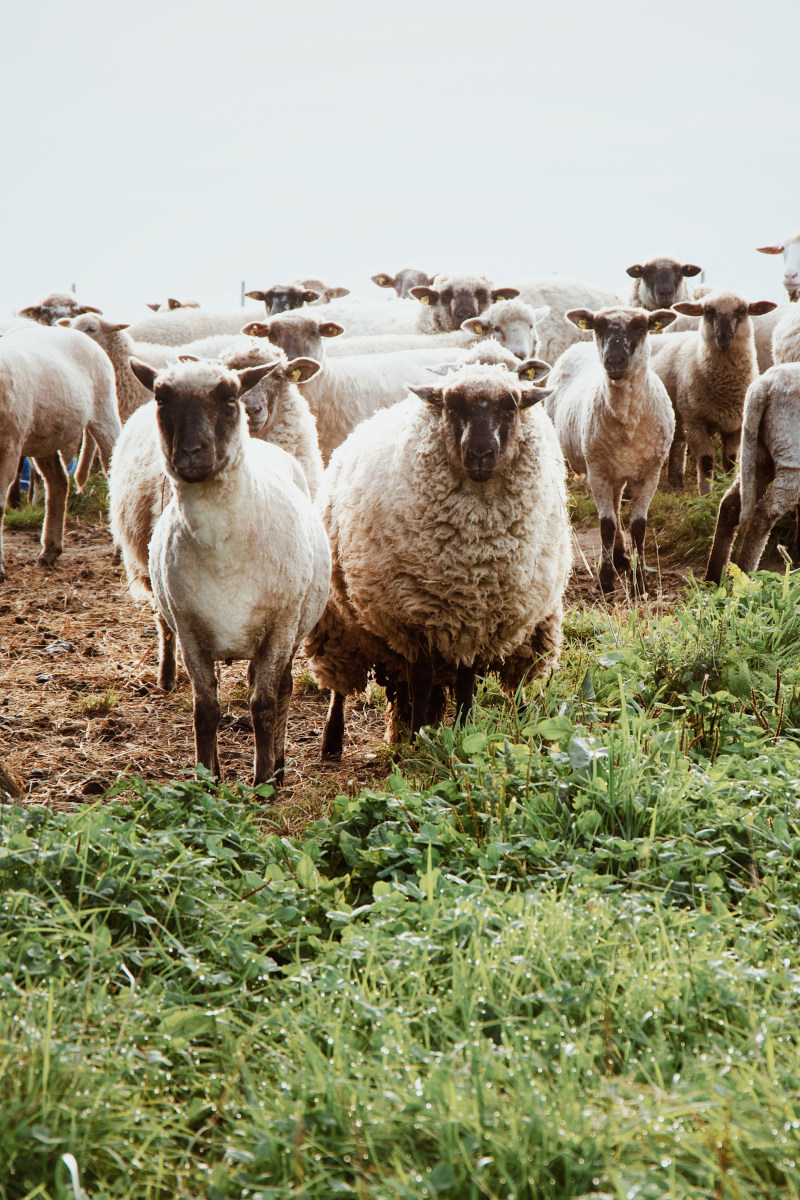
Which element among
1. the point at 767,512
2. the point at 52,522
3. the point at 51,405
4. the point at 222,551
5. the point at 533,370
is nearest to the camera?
the point at 222,551

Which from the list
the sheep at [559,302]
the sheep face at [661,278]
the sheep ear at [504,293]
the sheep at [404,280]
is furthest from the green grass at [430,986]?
the sheep at [404,280]

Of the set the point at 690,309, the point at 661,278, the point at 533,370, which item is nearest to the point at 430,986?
the point at 533,370

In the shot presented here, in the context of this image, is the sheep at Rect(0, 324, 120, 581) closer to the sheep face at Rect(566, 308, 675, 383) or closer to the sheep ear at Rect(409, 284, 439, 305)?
the sheep ear at Rect(409, 284, 439, 305)

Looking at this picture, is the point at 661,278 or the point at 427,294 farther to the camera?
the point at 661,278

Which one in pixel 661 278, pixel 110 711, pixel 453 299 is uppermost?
pixel 661 278

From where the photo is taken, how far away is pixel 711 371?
349 inches

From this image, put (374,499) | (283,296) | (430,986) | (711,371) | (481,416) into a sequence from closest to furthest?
(430,986) < (481,416) < (374,499) < (711,371) < (283,296)

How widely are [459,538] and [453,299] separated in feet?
21.6

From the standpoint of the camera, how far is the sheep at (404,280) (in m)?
14.3

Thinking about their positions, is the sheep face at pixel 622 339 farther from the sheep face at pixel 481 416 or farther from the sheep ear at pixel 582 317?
the sheep face at pixel 481 416

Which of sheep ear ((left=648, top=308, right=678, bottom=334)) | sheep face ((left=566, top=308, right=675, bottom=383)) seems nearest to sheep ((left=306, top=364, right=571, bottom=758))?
sheep face ((left=566, top=308, right=675, bottom=383))

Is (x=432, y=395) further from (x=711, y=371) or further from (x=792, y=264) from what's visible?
(x=792, y=264)

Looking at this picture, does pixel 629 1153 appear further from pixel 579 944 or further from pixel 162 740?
pixel 162 740

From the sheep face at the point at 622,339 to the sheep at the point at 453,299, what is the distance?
2914mm
